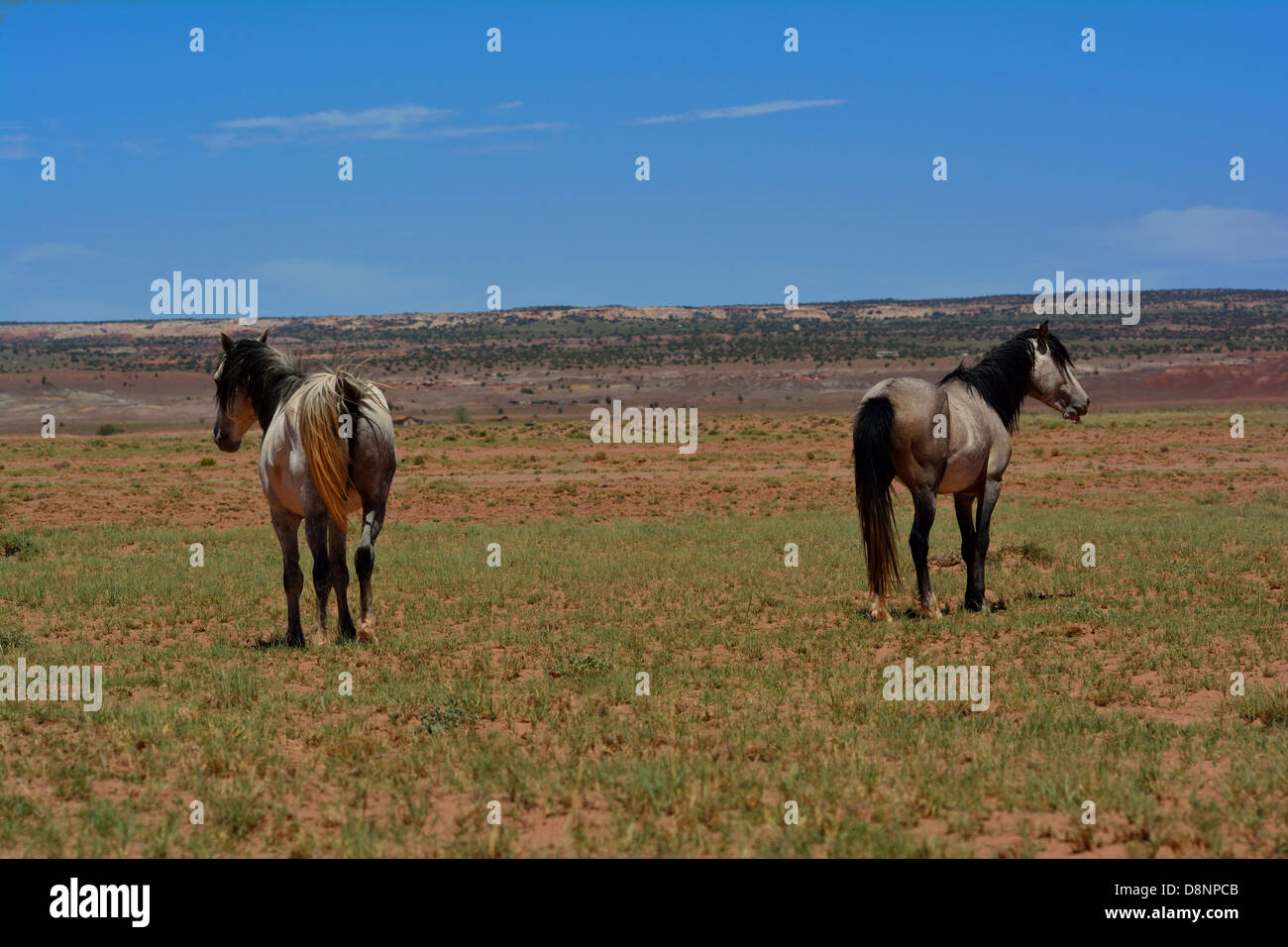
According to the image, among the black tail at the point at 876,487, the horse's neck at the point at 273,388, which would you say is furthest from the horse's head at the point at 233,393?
the black tail at the point at 876,487

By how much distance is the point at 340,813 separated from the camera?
19.9ft

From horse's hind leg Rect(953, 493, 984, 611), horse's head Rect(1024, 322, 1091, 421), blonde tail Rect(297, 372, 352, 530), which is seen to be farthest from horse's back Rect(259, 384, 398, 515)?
horse's head Rect(1024, 322, 1091, 421)

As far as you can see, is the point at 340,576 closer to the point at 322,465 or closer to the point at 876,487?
the point at 322,465

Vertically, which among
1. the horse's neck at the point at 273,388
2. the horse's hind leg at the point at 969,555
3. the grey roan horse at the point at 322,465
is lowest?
the horse's hind leg at the point at 969,555

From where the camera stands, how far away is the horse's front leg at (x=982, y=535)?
1266 cm

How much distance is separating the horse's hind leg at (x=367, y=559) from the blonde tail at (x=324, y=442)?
1.52ft

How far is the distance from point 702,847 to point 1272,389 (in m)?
88.3

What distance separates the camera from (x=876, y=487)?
38.9ft

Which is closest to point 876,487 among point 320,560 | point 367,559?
point 367,559

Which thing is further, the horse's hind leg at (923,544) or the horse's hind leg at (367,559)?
the horse's hind leg at (923,544)

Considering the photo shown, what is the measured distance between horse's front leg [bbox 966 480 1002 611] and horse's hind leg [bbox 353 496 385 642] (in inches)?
256

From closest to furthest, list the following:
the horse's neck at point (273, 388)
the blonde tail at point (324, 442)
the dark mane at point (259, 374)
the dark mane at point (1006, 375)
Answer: the blonde tail at point (324, 442), the horse's neck at point (273, 388), the dark mane at point (259, 374), the dark mane at point (1006, 375)

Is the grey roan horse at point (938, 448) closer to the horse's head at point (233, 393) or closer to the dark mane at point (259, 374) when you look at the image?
the dark mane at point (259, 374)
